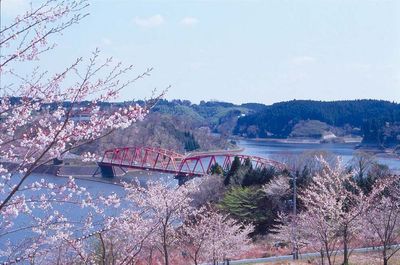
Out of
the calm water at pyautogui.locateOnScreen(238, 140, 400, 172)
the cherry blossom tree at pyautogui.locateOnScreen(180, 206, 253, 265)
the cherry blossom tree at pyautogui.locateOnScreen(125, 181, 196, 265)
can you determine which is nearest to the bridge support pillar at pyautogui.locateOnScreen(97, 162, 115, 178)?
the calm water at pyautogui.locateOnScreen(238, 140, 400, 172)

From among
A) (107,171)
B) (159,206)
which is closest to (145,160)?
(107,171)

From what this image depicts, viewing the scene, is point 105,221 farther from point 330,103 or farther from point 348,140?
point 330,103

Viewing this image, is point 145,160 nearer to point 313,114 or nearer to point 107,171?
point 107,171

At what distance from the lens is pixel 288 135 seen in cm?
7231

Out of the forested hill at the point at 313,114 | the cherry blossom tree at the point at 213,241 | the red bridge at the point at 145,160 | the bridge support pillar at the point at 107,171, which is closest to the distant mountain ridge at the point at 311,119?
the forested hill at the point at 313,114

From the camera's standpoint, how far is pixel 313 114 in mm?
73938

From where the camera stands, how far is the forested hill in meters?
70.8

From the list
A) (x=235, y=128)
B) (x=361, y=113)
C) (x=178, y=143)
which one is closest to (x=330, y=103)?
(x=361, y=113)

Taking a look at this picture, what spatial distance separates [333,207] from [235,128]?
251 feet

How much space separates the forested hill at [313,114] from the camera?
70.8m

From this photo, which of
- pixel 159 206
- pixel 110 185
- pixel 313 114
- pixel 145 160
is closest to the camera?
pixel 159 206

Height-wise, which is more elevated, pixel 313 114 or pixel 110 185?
pixel 313 114

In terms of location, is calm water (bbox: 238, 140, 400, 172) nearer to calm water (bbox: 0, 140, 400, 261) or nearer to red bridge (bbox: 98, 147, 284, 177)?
calm water (bbox: 0, 140, 400, 261)

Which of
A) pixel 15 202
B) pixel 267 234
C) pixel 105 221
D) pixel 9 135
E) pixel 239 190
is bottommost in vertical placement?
pixel 267 234
